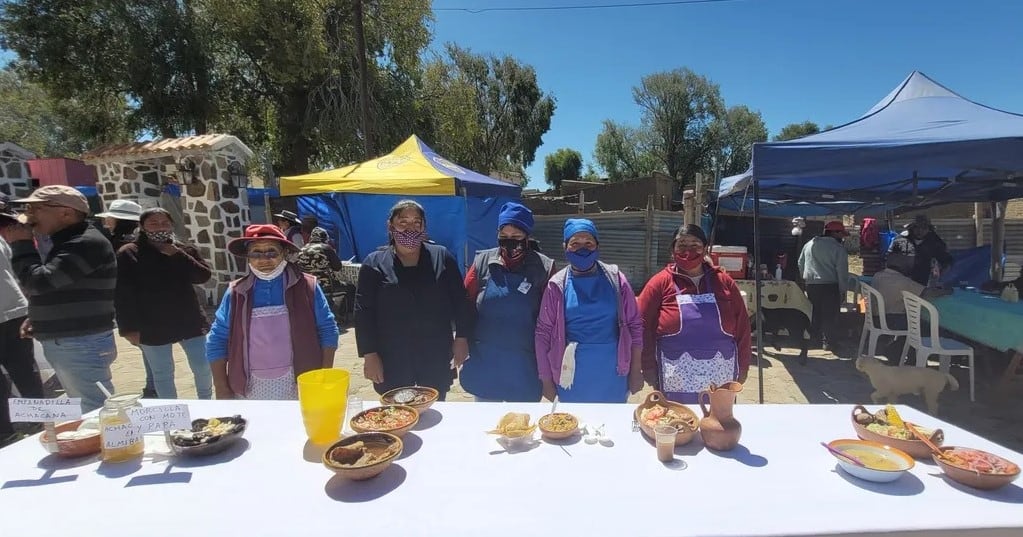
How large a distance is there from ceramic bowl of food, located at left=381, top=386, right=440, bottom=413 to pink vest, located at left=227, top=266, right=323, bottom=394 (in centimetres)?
65

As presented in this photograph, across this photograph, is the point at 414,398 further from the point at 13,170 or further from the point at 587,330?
the point at 13,170

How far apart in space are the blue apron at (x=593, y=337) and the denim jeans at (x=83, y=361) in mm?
2831

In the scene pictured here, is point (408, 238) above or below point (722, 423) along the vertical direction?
above

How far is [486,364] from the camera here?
8.32 ft

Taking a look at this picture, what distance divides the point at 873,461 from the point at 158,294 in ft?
13.0

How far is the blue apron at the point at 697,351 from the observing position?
2.31 m

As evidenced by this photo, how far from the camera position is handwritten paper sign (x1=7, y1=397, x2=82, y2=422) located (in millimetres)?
1395

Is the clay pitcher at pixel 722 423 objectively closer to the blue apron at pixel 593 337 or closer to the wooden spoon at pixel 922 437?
the wooden spoon at pixel 922 437

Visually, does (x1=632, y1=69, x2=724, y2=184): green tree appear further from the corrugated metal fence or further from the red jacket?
the red jacket

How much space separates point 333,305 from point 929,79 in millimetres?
7971

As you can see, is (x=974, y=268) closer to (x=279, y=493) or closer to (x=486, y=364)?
(x=486, y=364)

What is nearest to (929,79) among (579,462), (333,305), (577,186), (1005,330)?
(1005,330)

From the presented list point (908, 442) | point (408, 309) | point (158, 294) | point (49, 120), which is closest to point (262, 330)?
point (408, 309)

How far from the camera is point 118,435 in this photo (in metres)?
1.37
